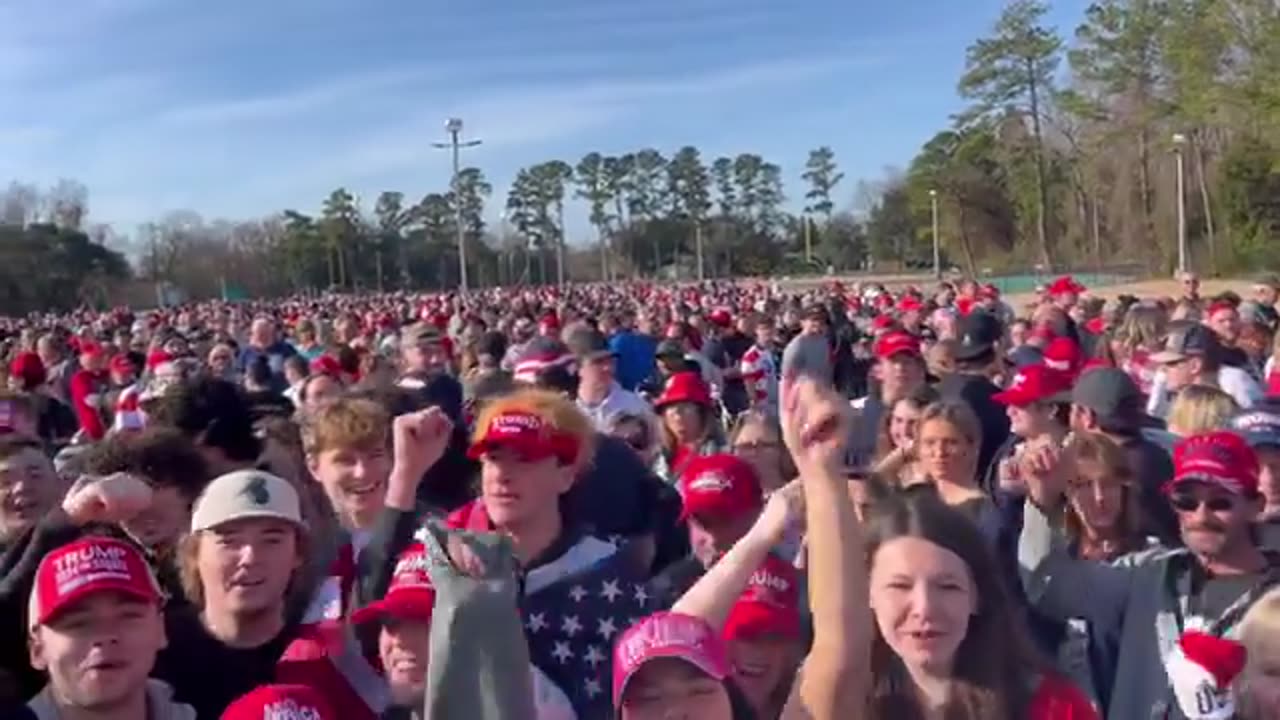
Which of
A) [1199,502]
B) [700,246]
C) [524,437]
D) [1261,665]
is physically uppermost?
[700,246]

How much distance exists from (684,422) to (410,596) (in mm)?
4136

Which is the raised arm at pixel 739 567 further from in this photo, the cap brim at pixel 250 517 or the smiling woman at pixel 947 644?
the cap brim at pixel 250 517

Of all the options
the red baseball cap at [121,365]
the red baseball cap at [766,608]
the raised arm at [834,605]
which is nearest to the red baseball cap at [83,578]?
the red baseball cap at [766,608]

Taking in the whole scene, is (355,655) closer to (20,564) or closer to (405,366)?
(20,564)

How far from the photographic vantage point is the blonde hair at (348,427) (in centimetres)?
477

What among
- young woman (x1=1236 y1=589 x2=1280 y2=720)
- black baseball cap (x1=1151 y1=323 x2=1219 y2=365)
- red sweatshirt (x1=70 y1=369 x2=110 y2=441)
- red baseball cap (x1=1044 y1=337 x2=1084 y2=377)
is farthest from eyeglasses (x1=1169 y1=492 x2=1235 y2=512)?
red sweatshirt (x1=70 y1=369 x2=110 y2=441)

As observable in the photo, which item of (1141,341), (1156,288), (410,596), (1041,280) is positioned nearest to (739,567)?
(410,596)

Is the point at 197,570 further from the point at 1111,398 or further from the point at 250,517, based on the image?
the point at 1111,398

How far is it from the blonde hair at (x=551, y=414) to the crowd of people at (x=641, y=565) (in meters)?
0.02

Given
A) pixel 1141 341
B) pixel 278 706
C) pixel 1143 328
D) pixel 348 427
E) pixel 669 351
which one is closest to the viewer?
pixel 278 706

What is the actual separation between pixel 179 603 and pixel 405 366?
7.26m

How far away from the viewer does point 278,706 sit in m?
2.47

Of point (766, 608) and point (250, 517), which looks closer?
point (766, 608)

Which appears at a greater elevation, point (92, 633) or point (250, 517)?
point (250, 517)
